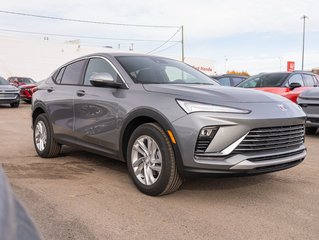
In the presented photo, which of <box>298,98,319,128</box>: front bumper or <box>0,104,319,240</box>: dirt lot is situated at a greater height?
<box>298,98,319,128</box>: front bumper

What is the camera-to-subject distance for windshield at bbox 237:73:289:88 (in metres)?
10.1

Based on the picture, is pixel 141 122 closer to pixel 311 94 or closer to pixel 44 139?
pixel 44 139

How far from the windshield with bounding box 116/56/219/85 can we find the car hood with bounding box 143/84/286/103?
320 millimetres

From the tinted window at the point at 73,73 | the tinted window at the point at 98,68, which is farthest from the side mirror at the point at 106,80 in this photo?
the tinted window at the point at 73,73

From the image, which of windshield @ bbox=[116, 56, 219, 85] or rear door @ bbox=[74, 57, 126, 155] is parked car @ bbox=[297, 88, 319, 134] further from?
rear door @ bbox=[74, 57, 126, 155]

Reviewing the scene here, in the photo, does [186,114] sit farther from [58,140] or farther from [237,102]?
[58,140]

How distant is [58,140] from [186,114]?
2815 mm

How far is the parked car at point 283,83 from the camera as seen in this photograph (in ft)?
32.1

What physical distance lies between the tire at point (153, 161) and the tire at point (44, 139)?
6.96ft

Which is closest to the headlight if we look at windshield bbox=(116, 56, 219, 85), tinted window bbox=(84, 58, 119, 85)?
windshield bbox=(116, 56, 219, 85)

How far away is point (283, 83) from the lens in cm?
996

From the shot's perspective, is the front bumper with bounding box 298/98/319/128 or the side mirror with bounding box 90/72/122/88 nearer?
the side mirror with bounding box 90/72/122/88

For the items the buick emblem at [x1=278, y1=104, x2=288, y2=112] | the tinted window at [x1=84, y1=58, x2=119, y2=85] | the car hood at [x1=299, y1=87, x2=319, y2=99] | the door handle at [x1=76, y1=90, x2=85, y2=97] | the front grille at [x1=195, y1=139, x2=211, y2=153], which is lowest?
the front grille at [x1=195, y1=139, x2=211, y2=153]

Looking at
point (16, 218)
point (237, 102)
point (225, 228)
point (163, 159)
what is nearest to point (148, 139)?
point (163, 159)
